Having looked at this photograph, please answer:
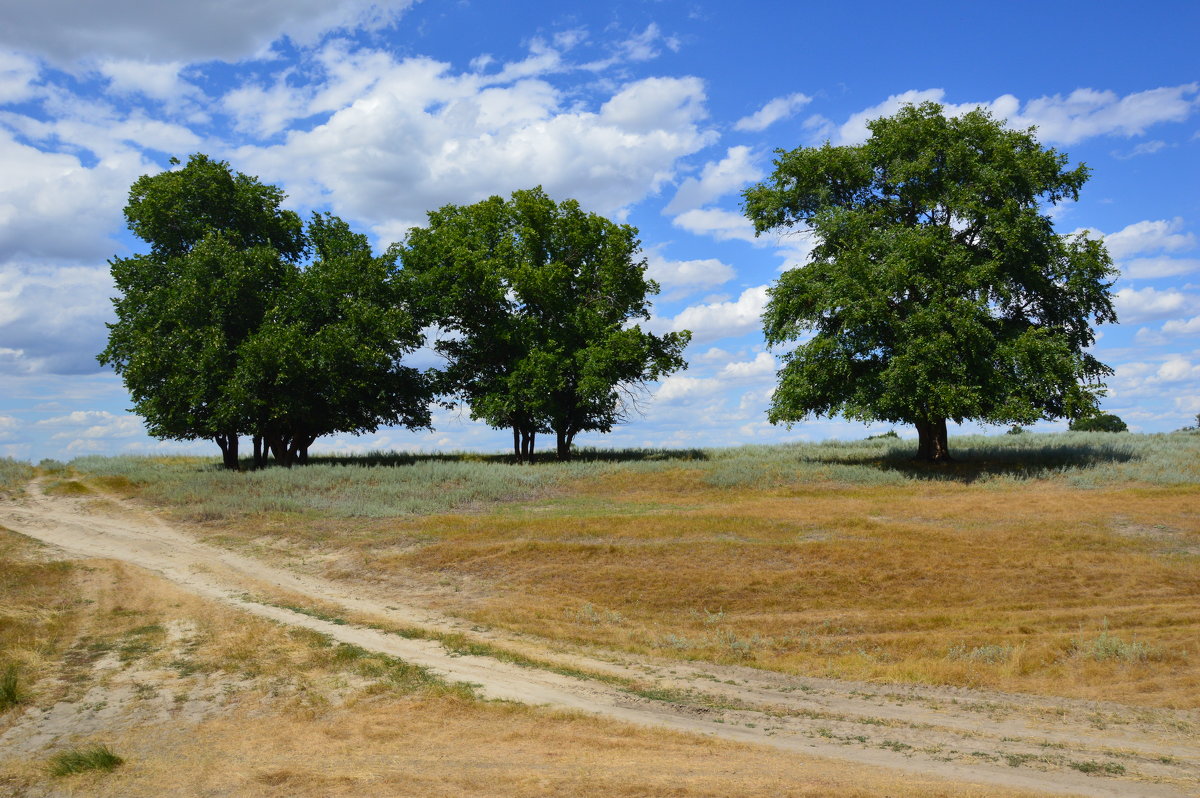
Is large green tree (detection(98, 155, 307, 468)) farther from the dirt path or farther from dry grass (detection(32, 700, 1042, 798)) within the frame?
dry grass (detection(32, 700, 1042, 798))

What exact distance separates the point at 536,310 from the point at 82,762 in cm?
3505

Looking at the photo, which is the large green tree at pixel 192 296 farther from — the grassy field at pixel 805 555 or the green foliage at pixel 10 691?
the green foliage at pixel 10 691

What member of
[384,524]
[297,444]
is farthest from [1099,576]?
[297,444]

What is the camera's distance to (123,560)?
20.2 metres

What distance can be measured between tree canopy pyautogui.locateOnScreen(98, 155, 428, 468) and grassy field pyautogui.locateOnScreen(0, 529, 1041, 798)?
2214 cm

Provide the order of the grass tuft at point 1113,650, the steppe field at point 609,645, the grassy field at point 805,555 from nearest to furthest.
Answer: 1. the steppe field at point 609,645
2. the grass tuft at point 1113,650
3. the grassy field at point 805,555

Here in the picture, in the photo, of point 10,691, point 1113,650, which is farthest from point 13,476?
point 1113,650

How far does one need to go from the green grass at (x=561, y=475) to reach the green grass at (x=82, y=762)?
56.0 ft

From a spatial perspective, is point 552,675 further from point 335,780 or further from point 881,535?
point 881,535

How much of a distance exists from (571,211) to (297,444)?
66.8ft

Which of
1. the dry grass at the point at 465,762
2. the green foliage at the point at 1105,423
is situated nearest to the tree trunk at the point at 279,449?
the dry grass at the point at 465,762

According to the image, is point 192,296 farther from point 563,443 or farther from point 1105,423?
point 1105,423

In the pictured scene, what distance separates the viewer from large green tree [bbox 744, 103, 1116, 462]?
101ft

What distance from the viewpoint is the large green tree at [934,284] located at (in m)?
30.8
